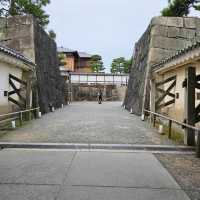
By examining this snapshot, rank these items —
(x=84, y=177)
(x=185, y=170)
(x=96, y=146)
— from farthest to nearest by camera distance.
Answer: (x=96, y=146) → (x=185, y=170) → (x=84, y=177)

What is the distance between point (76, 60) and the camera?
53.7 m

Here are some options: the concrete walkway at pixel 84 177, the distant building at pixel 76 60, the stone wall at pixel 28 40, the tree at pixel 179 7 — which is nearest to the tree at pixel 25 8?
the stone wall at pixel 28 40

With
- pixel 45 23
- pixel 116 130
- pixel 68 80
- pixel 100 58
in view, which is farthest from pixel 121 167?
pixel 100 58

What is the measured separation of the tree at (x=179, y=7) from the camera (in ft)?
62.7

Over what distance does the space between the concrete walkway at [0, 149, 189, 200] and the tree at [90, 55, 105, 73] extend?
4529 cm

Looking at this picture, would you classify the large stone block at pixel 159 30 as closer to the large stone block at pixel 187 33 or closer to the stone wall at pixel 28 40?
the large stone block at pixel 187 33

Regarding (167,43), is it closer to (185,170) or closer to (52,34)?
(185,170)

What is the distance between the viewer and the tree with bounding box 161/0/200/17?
752 inches

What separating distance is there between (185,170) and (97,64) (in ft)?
155

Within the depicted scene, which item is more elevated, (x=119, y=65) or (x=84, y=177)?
(x=119, y=65)

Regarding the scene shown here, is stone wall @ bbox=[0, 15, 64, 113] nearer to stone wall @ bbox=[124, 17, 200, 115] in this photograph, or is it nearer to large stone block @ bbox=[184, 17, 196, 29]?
stone wall @ bbox=[124, 17, 200, 115]

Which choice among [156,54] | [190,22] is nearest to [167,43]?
[156,54]

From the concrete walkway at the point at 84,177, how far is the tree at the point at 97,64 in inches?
1783

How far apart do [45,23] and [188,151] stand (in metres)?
19.8
